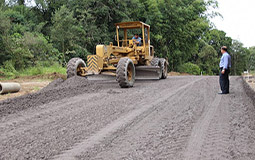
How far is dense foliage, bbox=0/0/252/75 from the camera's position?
63.6ft

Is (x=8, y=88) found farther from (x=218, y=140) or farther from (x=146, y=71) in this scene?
(x=218, y=140)

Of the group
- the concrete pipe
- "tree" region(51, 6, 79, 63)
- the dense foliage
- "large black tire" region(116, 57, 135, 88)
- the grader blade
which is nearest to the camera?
the concrete pipe

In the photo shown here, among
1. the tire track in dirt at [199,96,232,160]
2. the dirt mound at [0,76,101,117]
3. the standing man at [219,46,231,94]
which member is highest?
the standing man at [219,46,231,94]

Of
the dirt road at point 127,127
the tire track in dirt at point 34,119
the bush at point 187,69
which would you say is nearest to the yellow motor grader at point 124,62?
the dirt road at point 127,127

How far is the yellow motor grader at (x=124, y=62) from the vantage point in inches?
432

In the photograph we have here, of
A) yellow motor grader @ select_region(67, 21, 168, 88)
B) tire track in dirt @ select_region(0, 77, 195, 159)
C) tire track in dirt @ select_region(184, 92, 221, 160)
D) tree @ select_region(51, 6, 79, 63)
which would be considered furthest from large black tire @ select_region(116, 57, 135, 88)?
tree @ select_region(51, 6, 79, 63)

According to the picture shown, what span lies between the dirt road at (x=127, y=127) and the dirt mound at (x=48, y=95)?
3 cm

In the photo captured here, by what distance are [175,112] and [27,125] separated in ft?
10.5

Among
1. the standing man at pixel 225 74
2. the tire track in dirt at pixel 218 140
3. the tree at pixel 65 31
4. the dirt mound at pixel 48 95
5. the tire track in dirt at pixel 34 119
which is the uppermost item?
the tree at pixel 65 31

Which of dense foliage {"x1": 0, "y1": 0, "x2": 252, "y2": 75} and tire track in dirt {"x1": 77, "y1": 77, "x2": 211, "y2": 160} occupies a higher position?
dense foliage {"x1": 0, "y1": 0, "x2": 252, "y2": 75}

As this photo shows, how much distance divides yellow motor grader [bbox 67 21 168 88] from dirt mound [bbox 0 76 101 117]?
836mm

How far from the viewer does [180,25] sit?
3128cm

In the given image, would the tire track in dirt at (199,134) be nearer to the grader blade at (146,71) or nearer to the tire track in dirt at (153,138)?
the tire track in dirt at (153,138)

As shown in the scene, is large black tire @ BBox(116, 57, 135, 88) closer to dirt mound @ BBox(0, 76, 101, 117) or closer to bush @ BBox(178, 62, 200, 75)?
dirt mound @ BBox(0, 76, 101, 117)
